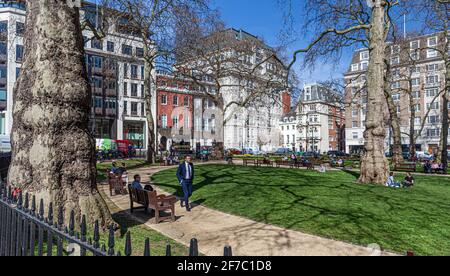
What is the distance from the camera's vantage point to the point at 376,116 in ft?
50.6

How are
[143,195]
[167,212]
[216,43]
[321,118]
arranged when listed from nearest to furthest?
[143,195], [167,212], [216,43], [321,118]

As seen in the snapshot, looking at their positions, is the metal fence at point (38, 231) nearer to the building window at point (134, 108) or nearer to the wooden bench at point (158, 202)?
the wooden bench at point (158, 202)

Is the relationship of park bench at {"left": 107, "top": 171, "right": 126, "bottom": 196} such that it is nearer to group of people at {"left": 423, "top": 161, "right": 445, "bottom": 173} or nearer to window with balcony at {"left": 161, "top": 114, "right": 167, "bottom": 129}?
group of people at {"left": 423, "top": 161, "right": 445, "bottom": 173}

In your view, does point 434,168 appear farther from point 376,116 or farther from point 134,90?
point 134,90

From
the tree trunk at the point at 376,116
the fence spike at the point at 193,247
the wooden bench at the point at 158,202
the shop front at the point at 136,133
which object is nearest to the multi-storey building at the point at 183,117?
the shop front at the point at 136,133

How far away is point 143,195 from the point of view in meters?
8.90

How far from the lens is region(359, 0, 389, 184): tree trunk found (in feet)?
50.2

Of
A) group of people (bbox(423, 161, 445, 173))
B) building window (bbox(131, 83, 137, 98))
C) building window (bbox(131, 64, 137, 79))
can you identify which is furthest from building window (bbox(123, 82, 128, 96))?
group of people (bbox(423, 161, 445, 173))

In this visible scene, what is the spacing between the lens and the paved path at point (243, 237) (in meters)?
5.92

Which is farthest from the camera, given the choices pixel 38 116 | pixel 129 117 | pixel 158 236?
pixel 129 117

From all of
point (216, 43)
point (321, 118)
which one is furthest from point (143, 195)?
point (321, 118)

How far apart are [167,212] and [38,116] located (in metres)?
4.82

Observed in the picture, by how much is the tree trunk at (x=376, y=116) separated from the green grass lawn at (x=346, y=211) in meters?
2.93
